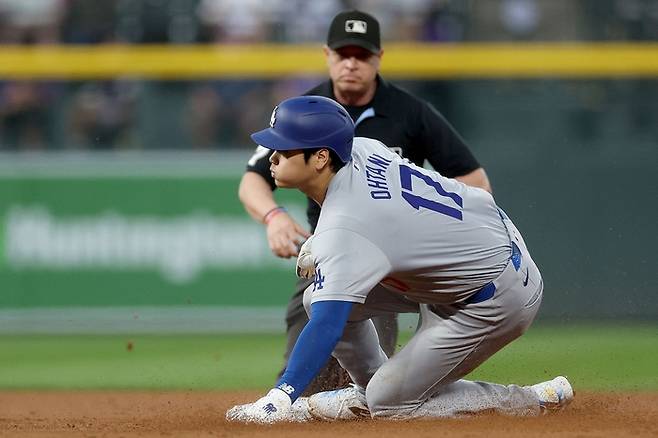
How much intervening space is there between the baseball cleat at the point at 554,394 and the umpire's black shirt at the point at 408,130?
1228mm

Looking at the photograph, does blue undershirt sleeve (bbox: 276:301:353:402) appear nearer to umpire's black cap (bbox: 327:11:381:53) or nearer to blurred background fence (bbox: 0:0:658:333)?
umpire's black cap (bbox: 327:11:381:53)

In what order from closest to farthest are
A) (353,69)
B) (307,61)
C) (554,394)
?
(554,394), (353,69), (307,61)

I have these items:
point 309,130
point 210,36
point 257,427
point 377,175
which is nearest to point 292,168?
point 309,130

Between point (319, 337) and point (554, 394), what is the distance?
Answer: 157 cm

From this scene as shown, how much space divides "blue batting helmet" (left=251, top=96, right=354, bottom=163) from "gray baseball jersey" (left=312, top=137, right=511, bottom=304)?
0.13 metres

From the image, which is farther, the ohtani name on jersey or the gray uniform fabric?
the ohtani name on jersey

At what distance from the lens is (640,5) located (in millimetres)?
11789

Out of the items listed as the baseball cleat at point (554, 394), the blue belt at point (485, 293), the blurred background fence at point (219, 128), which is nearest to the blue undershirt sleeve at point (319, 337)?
the blue belt at point (485, 293)

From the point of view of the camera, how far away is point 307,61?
11516 millimetres

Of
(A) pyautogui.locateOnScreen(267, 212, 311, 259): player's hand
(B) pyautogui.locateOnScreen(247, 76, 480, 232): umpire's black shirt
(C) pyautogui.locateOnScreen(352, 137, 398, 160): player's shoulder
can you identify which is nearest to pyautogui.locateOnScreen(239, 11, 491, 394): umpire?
(B) pyautogui.locateOnScreen(247, 76, 480, 232): umpire's black shirt

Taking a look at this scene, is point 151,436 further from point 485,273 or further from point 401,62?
point 401,62

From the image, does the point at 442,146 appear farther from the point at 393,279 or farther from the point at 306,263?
the point at 306,263

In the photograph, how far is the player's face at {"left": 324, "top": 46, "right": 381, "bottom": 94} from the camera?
6082 mm

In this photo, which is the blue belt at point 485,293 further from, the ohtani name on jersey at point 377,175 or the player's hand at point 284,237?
the player's hand at point 284,237
